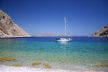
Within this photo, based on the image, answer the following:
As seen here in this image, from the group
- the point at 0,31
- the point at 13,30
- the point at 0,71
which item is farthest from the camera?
the point at 13,30

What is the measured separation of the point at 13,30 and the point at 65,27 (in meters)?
115

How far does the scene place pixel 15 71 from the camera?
718 centimetres

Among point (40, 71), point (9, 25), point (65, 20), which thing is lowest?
point (40, 71)

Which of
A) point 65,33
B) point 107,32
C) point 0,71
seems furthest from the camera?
point 107,32

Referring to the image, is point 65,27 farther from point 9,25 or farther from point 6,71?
point 9,25

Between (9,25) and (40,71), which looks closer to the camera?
(40,71)

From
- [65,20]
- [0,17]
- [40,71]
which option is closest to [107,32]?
[65,20]

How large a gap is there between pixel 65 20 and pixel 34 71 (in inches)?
1911

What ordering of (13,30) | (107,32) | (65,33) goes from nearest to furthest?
(65,33) → (13,30) → (107,32)

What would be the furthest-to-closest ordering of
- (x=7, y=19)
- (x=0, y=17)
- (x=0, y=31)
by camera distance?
(x=7, y=19) < (x=0, y=17) < (x=0, y=31)

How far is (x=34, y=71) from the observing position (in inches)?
288

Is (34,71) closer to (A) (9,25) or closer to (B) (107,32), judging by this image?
(A) (9,25)

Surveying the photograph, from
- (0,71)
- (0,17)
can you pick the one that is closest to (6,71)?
(0,71)

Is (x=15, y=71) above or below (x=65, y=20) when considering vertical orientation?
below
